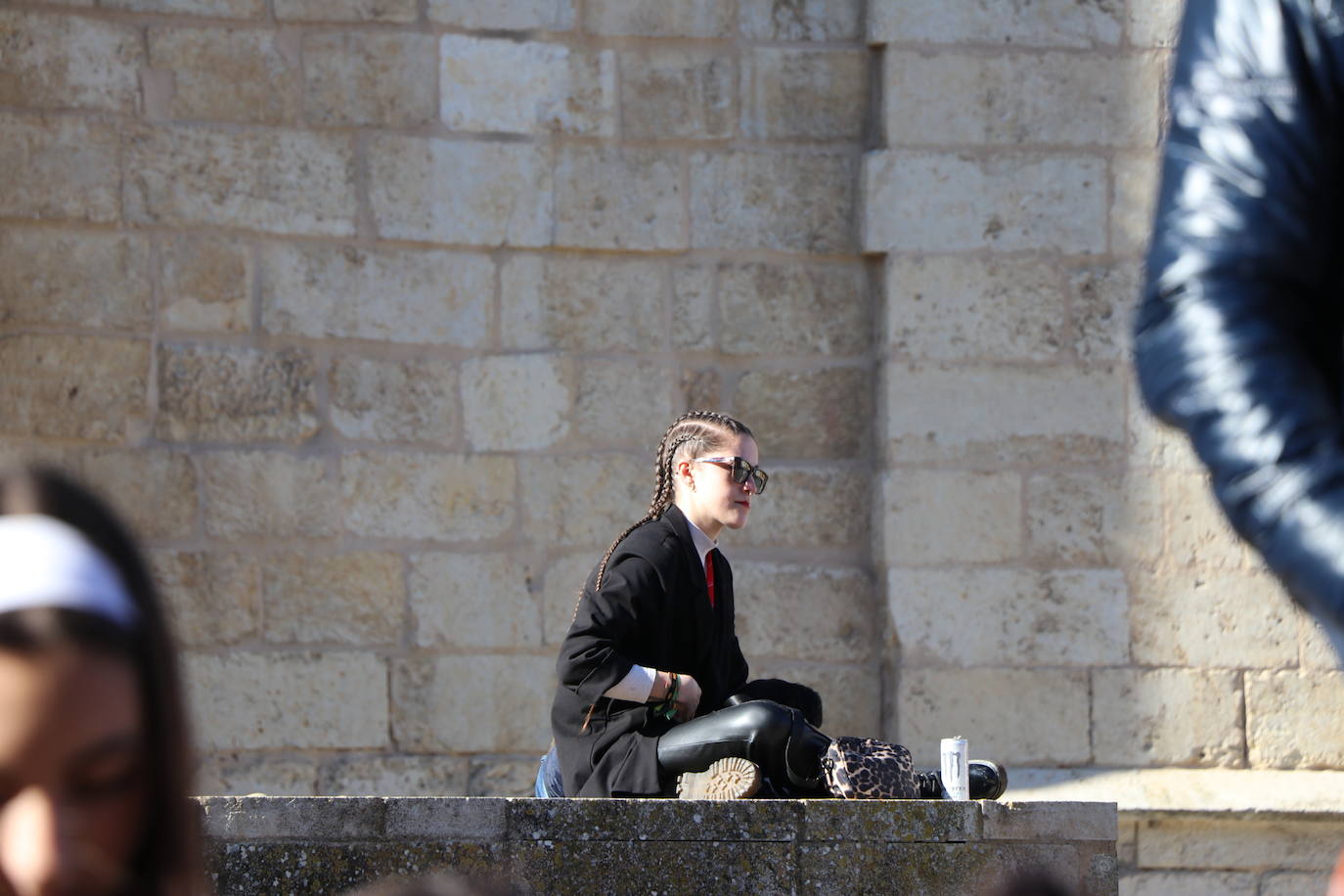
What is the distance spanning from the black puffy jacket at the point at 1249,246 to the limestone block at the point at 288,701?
5.19 m

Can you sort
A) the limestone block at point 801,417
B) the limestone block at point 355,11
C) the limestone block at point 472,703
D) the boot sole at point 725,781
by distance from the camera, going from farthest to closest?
the limestone block at point 801,417
the limestone block at point 355,11
the limestone block at point 472,703
the boot sole at point 725,781

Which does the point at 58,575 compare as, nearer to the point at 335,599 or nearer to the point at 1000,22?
the point at 335,599

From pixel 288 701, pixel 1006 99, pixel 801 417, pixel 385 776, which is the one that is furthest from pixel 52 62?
pixel 1006 99

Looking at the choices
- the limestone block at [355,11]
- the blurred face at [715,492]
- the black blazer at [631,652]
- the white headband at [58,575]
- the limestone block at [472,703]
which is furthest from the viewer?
the limestone block at [355,11]

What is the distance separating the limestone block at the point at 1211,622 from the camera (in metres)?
6.22

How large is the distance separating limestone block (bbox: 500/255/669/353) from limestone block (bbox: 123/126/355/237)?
2.17 ft

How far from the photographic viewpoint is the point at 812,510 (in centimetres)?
642

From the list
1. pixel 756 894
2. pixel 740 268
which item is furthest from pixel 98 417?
pixel 756 894

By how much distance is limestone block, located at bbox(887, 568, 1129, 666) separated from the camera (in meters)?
6.18

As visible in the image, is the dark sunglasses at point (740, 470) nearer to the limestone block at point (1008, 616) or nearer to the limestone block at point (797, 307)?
the limestone block at point (1008, 616)

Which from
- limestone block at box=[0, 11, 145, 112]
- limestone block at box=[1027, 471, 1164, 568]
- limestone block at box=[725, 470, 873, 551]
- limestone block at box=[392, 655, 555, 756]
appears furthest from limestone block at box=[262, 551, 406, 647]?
limestone block at box=[1027, 471, 1164, 568]

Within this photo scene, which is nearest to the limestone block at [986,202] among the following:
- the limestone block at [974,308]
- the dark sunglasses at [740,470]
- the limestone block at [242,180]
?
the limestone block at [974,308]

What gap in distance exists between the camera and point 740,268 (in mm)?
6484

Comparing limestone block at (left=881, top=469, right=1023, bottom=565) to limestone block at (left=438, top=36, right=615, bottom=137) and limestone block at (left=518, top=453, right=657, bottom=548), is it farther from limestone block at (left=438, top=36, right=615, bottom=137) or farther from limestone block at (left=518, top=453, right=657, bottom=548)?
limestone block at (left=438, top=36, right=615, bottom=137)
